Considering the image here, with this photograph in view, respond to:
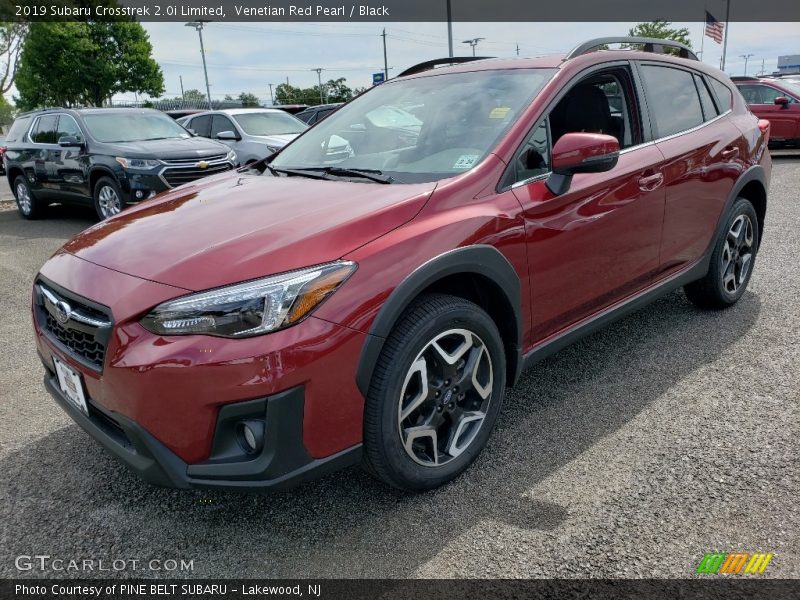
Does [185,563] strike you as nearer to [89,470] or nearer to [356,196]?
[89,470]

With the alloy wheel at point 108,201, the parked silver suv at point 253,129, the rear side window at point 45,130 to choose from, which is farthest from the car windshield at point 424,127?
the rear side window at point 45,130

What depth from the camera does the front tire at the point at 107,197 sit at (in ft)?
26.9

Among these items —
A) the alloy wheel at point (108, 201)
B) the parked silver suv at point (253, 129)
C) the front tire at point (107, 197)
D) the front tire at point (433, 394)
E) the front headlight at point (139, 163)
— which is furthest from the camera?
the parked silver suv at point (253, 129)

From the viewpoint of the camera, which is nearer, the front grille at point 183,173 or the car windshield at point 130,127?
the front grille at point 183,173

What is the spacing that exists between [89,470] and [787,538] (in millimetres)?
2773

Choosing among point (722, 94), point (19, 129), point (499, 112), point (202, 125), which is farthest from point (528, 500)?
point (202, 125)

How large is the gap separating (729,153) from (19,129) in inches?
426

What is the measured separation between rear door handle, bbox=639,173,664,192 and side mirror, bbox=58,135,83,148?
795 cm

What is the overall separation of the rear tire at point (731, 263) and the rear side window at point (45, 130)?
899 centimetres

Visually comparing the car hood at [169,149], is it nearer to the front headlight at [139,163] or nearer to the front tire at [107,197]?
the front headlight at [139,163]

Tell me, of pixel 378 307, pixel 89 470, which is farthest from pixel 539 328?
pixel 89 470

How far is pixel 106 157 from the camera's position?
8.26m

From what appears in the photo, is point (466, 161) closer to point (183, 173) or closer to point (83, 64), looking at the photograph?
point (183, 173)

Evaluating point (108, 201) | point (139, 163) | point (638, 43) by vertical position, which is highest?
point (638, 43)
